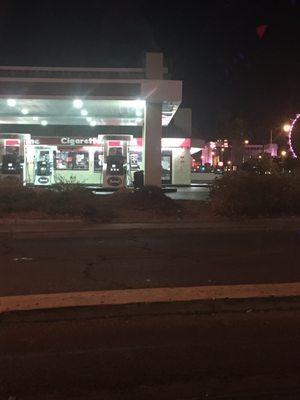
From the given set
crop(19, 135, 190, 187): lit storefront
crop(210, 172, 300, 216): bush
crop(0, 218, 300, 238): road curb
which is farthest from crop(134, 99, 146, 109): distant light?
crop(0, 218, 300, 238): road curb

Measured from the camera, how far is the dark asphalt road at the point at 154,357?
4438mm

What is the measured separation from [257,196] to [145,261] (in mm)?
7661

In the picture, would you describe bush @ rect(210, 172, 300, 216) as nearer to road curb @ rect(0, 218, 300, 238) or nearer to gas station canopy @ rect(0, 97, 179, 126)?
road curb @ rect(0, 218, 300, 238)

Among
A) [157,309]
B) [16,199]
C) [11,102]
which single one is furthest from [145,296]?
[11,102]

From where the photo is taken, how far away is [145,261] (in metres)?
9.66

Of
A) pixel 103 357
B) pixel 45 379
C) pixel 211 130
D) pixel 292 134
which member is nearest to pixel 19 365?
pixel 45 379

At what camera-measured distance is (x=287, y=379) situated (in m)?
4.62

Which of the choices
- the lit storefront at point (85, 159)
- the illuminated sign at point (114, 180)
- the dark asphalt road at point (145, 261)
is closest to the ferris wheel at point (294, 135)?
the dark asphalt road at point (145, 261)

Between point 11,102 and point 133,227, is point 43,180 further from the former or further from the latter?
point 133,227

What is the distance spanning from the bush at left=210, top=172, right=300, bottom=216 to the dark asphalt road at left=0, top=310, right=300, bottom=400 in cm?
987

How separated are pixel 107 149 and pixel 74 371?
2447 cm

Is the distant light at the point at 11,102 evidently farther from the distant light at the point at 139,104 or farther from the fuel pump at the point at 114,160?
the fuel pump at the point at 114,160

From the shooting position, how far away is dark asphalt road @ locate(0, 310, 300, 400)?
14.6 ft

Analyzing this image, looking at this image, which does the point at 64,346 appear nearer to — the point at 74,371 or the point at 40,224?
the point at 74,371
